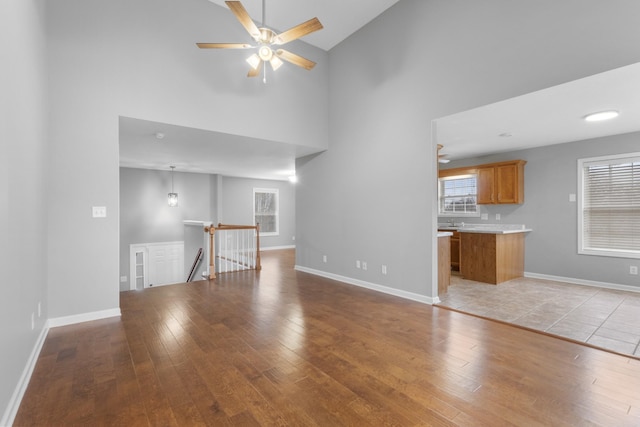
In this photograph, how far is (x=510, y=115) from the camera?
12.1ft

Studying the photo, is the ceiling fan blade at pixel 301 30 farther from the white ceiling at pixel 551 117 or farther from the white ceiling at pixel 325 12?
the white ceiling at pixel 551 117

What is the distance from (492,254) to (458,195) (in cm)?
219

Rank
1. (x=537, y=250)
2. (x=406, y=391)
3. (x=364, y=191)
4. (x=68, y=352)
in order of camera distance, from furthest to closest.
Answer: (x=537, y=250)
(x=364, y=191)
(x=68, y=352)
(x=406, y=391)

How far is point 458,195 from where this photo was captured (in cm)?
691

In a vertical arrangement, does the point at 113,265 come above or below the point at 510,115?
below

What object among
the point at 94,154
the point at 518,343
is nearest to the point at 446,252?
the point at 518,343

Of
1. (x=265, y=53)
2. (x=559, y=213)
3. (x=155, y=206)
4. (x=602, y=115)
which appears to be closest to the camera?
(x=265, y=53)

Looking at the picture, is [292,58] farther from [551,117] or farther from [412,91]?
[551,117]

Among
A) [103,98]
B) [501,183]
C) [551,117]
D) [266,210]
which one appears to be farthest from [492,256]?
[266,210]

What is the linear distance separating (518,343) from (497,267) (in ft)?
8.68

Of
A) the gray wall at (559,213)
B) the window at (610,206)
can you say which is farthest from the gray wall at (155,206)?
the window at (610,206)

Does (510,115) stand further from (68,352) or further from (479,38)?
(68,352)

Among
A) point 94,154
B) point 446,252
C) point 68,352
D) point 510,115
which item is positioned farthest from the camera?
point 446,252

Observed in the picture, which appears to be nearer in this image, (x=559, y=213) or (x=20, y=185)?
(x=20, y=185)
